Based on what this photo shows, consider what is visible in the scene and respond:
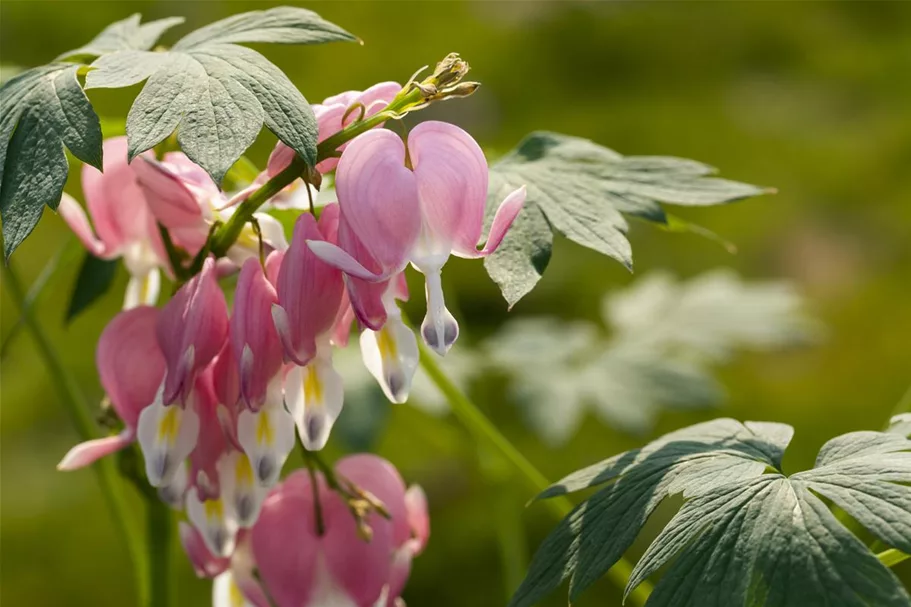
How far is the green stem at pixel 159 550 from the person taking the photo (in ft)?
3.02

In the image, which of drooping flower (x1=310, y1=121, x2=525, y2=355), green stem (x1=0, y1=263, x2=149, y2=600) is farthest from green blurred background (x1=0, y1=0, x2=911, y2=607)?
drooping flower (x1=310, y1=121, x2=525, y2=355)

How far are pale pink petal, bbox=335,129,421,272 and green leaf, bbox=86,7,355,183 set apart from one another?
3cm

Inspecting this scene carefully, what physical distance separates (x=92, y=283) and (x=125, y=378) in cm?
23

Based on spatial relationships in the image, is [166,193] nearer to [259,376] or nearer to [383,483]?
[259,376]

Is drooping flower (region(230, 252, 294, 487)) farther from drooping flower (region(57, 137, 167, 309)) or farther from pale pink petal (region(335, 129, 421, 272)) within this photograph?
drooping flower (region(57, 137, 167, 309))

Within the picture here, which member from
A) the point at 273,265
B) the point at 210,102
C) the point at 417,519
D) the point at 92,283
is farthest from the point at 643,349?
the point at 210,102

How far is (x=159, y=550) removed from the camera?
0.93 metres

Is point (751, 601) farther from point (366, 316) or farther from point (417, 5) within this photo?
point (417, 5)

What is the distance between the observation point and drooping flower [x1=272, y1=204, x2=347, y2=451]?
28.3 inches

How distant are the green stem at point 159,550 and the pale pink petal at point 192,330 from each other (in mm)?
193

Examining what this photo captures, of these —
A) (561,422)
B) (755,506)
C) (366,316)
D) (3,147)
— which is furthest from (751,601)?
(561,422)

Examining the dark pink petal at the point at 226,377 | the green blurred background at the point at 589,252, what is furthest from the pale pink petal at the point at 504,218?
the green blurred background at the point at 589,252

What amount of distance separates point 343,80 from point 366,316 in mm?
2875

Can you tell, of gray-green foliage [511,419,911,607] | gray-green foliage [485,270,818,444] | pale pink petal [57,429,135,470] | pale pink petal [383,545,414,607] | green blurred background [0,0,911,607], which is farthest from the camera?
green blurred background [0,0,911,607]
